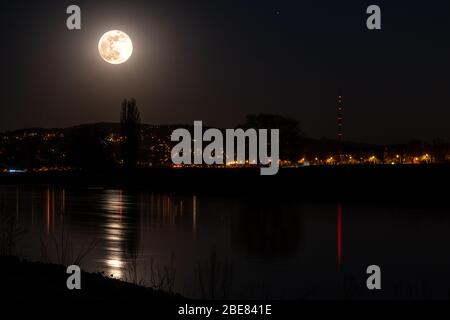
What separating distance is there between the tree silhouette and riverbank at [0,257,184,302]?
6087 centimetres

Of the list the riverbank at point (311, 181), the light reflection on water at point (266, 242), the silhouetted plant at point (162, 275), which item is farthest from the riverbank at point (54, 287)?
the riverbank at point (311, 181)

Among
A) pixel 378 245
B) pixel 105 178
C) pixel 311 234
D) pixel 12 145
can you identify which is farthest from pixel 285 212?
pixel 12 145

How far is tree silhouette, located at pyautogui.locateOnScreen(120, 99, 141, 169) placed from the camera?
73062 millimetres

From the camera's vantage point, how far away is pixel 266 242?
24.2 metres

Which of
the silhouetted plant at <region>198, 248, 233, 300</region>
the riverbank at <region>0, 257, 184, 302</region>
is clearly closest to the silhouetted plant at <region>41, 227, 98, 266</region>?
the riverbank at <region>0, 257, 184, 302</region>

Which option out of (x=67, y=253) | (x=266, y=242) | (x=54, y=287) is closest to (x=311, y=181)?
(x=266, y=242)

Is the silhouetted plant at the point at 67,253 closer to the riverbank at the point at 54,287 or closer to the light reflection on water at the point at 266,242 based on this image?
the light reflection on water at the point at 266,242

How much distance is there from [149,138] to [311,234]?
379ft

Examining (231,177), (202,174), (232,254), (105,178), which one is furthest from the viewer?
(105,178)

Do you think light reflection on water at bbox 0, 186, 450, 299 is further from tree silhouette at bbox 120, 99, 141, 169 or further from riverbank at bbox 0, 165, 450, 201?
tree silhouette at bbox 120, 99, 141, 169
